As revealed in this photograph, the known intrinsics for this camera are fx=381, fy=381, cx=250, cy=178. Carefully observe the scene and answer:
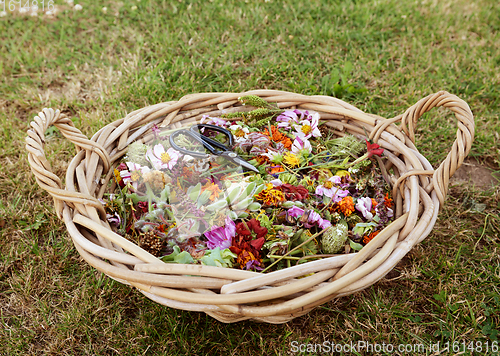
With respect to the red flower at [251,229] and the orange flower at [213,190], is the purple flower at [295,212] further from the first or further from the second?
the orange flower at [213,190]

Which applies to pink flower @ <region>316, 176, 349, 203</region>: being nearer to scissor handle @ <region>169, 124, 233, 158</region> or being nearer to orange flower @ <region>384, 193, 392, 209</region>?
orange flower @ <region>384, 193, 392, 209</region>

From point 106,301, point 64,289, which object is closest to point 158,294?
point 106,301

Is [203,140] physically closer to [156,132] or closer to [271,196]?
[156,132]

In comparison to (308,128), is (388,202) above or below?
below

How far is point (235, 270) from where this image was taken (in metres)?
0.97

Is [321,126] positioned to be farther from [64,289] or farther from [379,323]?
[64,289]

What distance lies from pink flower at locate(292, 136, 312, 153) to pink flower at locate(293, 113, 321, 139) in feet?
0.07

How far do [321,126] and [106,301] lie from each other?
1051 mm

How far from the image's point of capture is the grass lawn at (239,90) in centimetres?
132

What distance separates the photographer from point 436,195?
1195 mm

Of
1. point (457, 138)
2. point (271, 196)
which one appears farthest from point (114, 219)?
point (457, 138)

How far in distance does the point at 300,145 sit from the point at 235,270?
61 centimetres

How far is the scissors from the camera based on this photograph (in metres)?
1.27

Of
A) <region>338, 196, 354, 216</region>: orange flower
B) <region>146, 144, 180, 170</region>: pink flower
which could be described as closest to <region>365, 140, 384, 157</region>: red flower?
<region>338, 196, 354, 216</region>: orange flower
